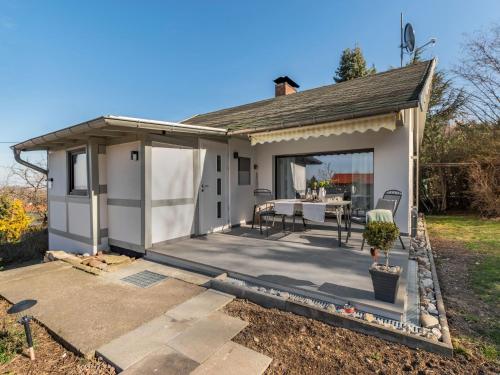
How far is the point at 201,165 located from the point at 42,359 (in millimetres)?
7069

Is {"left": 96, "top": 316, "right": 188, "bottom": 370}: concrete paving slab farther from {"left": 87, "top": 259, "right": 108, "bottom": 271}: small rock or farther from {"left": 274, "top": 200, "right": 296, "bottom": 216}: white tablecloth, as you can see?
{"left": 274, "top": 200, "right": 296, "bottom": 216}: white tablecloth

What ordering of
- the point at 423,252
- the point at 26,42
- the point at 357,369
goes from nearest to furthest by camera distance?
the point at 357,369
the point at 423,252
the point at 26,42

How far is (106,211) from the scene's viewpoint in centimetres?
915

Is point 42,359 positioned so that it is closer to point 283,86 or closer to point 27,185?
point 283,86

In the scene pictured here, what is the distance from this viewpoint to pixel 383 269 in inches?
178

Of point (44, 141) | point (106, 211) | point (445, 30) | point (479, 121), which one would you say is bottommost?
point (106, 211)

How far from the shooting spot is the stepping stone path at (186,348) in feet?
10.5

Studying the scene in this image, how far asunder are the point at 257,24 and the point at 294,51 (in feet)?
14.5

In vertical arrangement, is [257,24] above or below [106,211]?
above

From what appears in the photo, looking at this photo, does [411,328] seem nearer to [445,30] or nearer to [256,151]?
[256,151]

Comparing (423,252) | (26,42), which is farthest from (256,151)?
(26,42)

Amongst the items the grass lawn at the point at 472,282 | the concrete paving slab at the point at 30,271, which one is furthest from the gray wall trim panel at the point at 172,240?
the grass lawn at the point at 472,282

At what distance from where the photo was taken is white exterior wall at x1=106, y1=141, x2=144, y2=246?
8.15 meters

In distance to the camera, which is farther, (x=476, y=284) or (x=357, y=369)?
(x=476, y=284)
